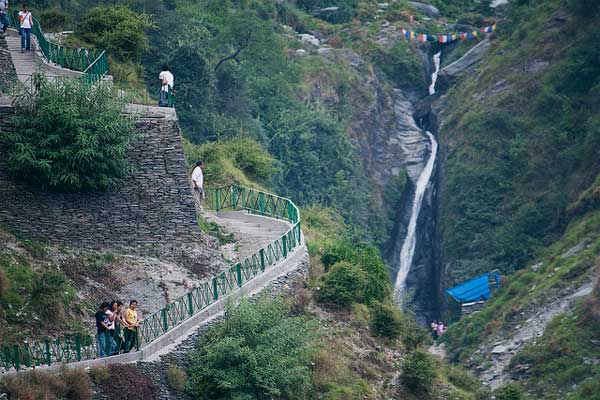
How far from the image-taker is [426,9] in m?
88.0

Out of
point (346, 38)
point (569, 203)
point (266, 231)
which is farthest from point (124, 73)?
point (346, 38)

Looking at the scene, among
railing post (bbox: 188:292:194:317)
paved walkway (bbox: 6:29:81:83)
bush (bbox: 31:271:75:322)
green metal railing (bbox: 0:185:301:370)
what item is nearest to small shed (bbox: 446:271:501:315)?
green metal railing (bbox: 0:185:301:370)

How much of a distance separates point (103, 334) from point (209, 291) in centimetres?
483

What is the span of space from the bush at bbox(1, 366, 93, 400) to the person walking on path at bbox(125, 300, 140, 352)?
181 cm

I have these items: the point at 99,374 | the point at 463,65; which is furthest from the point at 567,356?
the point at 463,65

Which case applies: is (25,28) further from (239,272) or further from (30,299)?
(30,299)

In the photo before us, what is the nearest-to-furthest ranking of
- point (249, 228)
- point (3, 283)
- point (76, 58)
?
point (3, 283) < point (249, 228) < point (76, 58)

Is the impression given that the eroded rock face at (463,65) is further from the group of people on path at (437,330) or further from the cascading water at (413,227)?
the group of people on path at (437,330)

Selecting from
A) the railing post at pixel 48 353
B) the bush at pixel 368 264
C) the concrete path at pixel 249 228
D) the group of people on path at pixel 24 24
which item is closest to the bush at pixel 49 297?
the railing post at pixel 48 353

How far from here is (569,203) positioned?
62.6 metres

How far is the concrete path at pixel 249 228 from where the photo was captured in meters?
41.7

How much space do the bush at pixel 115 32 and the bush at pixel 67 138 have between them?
1028 cm

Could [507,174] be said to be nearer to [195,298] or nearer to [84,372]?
[195,298]

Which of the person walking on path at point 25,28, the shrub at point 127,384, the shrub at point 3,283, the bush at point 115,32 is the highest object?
the person walking on path at point 25,28
